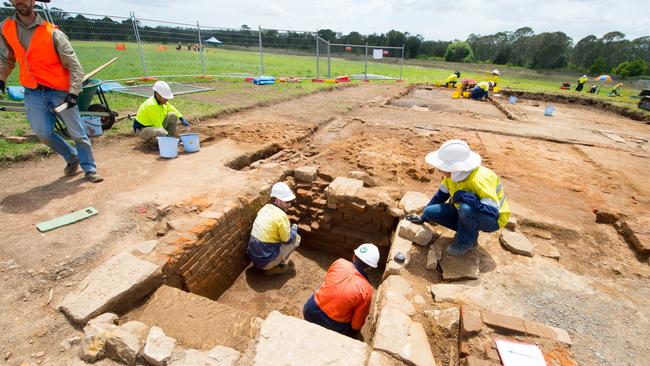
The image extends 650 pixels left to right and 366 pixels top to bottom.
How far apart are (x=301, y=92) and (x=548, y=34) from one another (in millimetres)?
42241

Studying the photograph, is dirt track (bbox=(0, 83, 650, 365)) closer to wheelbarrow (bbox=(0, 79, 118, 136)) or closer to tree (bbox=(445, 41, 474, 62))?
wheelbarrow (bbox=(0, 79, 118, 136))

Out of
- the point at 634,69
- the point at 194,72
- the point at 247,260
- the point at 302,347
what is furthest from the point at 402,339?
the point at 634,69

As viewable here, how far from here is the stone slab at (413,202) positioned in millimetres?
4055

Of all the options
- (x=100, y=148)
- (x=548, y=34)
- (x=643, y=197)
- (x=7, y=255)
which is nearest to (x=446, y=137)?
(x=643, y=197)

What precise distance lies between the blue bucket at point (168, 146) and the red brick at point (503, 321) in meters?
4.89

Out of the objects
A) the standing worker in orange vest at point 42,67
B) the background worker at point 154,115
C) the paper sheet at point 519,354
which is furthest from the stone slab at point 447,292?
the background worker at point 154,115

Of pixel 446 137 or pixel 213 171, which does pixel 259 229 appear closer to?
pixel 213 171

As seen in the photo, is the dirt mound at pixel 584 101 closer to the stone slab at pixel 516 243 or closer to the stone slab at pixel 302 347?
the stone slab at pixel 516 243

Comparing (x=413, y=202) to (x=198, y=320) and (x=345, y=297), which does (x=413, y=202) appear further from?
(x=198, y=320)

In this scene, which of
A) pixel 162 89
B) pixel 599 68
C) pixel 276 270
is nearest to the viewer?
pixel 276 270

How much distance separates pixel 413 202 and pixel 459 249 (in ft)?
3.85

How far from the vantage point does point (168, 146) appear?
16.6 ft

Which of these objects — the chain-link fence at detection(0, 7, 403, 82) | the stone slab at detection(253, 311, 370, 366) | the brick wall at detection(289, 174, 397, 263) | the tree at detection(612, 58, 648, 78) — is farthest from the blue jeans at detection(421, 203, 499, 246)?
the tree at detection(612, 58, 648, 78)

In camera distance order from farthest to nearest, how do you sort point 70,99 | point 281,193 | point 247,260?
1. point 247,260
2. point 281,193
3. point 70,99
